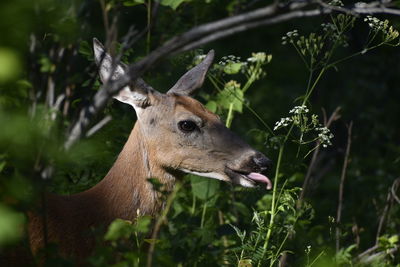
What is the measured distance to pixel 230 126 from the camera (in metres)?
6.70

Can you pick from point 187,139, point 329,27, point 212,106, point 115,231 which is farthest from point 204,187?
point 115,231

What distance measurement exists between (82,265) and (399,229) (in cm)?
264

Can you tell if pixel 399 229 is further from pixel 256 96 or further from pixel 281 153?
pixel 256 96

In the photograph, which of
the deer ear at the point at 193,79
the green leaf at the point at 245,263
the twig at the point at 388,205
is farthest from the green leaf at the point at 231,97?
the green leaf at the point at 245,263

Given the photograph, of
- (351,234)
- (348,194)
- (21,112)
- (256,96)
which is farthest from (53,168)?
(256,96)

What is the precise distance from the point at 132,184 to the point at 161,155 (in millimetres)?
308

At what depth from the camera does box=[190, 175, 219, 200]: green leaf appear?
5.63 meters

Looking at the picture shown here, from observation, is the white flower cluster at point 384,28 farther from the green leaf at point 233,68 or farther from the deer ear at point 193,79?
the deer ear at point 193,79

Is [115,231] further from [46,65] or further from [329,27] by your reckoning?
[329,27]

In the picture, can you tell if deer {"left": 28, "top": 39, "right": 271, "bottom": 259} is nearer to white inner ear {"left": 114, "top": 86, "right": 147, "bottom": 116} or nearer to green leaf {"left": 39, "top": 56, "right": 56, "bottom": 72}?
white inner ear {"left": 114, "top": 86, "right": 147, "bottom": 116}

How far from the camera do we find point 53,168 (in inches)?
133

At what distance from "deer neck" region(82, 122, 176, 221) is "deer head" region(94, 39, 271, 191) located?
5 cm

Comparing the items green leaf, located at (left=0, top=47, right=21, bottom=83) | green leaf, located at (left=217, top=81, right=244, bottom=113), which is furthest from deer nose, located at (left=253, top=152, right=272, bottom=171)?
green leaf, located at (left=0, top=47, right=21, bottom=83)

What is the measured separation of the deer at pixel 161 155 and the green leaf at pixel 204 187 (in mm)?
319
